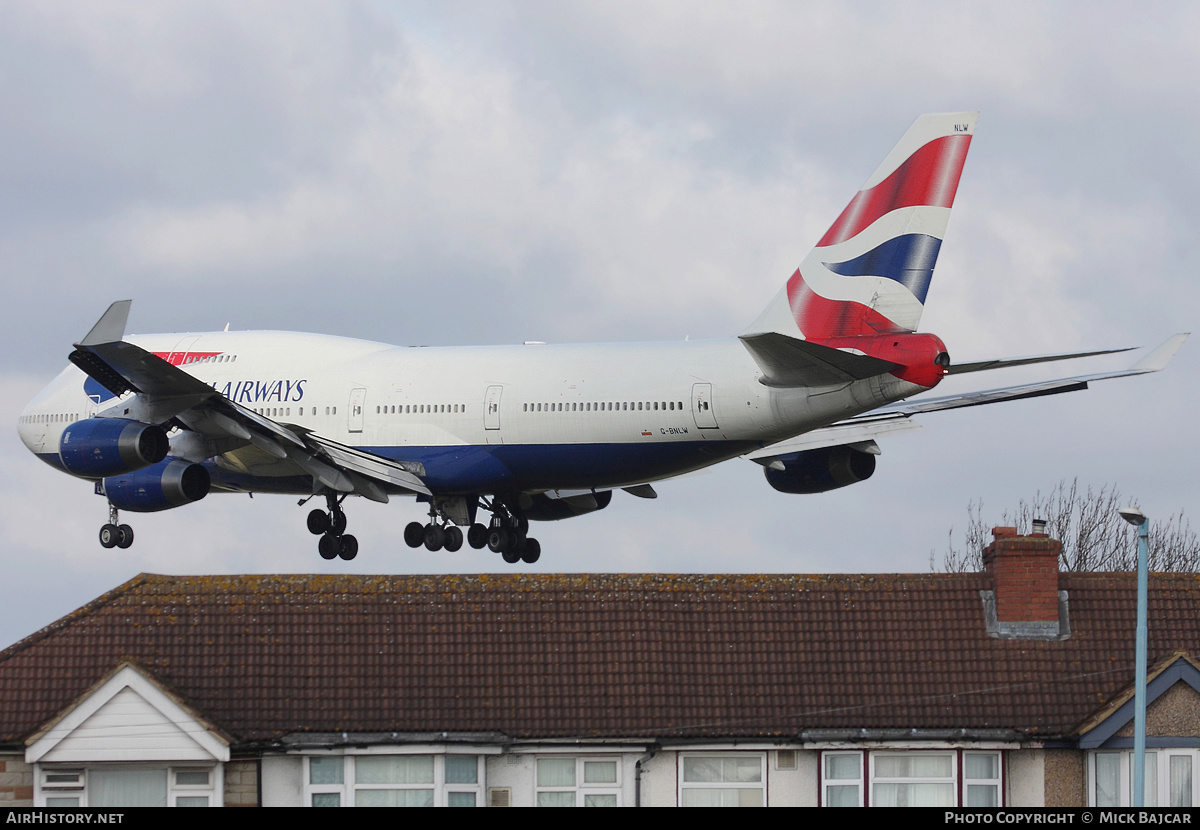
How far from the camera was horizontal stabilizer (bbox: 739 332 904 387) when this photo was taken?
35.0 meters

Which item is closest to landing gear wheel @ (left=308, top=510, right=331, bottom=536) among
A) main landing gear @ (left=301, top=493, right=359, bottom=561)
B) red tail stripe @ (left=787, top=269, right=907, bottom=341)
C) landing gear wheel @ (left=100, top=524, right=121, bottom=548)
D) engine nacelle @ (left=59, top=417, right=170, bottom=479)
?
main landing gear @ (left=301, top=493, right=359, bottom=561)

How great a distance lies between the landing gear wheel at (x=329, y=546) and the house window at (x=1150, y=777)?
64.0 feet

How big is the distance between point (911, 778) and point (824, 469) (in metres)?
11.7

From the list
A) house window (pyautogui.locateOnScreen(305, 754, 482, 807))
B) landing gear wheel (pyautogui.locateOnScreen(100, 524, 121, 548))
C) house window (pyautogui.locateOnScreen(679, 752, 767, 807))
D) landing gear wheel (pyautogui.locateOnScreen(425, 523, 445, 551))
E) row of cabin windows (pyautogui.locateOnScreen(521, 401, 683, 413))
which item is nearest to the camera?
house window (pyautogui.locateOnScreen(305, 754, 482, 807))

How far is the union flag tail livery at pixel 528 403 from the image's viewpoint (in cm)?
3700

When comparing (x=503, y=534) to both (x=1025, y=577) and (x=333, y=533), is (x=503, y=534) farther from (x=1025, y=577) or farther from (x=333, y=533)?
(x=1025, y=577)

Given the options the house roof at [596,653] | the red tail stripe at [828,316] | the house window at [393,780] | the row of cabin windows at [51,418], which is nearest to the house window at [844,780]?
the house roof at [596,653]

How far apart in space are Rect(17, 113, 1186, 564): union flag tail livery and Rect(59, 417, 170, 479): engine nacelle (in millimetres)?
52

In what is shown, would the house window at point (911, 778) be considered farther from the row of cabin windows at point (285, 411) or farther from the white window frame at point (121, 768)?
the row of cabin windows at point (285, 411)

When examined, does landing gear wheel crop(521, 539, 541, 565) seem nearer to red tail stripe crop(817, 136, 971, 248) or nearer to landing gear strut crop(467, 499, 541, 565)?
landing gear strut crop(467, 499, 541, 565)

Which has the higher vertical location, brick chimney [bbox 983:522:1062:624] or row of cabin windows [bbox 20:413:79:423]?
row of cabin windows [bbox 20:413:79:423]

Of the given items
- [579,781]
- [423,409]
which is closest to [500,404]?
[423,409]

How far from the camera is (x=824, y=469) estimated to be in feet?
148
